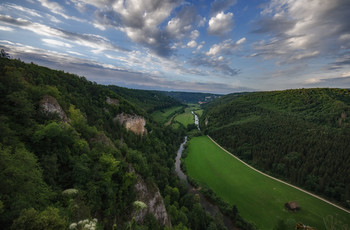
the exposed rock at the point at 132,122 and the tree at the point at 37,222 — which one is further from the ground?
the tree at the point at 37,222

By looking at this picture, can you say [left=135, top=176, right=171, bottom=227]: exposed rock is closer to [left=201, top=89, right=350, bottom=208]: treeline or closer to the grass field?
the grass field

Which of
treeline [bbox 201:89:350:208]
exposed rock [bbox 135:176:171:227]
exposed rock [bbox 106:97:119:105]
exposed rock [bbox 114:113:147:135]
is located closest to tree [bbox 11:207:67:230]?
exposed rock [bbox 135:176:171:227]

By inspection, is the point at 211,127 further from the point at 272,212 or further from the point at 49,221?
Result: the point at 49,221

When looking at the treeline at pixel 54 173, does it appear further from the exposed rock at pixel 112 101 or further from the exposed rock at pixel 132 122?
the exposed rock at pixel 112 101

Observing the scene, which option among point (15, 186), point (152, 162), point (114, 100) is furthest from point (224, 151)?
point (15, 186)

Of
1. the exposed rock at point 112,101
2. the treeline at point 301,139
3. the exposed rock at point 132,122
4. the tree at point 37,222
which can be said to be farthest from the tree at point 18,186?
the treeline at point 301,139

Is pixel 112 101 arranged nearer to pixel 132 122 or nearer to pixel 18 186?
pixel 132 122

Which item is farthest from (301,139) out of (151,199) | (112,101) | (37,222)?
(37,222)
